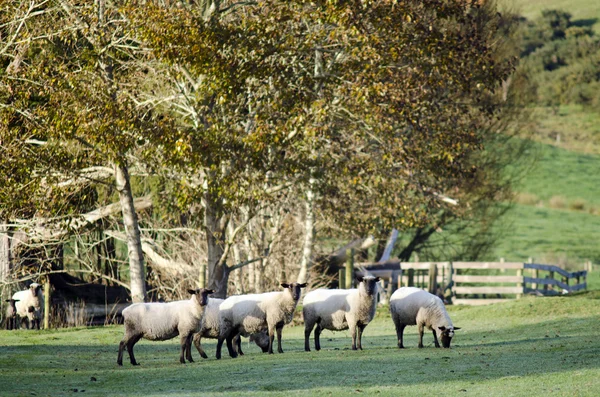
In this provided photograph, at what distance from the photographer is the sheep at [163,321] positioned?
17.3m

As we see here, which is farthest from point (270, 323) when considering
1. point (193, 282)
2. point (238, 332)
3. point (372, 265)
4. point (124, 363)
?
point (372, 265)

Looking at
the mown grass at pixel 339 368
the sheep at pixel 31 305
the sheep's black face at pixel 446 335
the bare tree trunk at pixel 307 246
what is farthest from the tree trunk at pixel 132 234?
the sheep's black face at pixel 446 335

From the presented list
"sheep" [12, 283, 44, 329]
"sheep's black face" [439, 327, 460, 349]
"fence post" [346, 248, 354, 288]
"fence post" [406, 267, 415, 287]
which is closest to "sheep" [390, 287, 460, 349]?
"sheep's black face" [439, 327, 460, 349]

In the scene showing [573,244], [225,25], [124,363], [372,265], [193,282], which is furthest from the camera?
[573,244]

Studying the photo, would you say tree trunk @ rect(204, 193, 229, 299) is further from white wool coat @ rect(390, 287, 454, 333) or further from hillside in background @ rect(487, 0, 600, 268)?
hillside in background @ rect(487, 0, 600, 268)

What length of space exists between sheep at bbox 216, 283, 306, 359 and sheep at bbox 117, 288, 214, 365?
94 centimetres

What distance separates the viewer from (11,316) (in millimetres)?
29547

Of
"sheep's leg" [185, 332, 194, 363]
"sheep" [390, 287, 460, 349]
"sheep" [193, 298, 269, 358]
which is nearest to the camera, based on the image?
"sheep's leg" [185, 332, 194, 363]

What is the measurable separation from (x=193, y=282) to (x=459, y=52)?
38.7ft

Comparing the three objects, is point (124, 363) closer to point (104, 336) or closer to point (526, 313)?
point (104, 336)

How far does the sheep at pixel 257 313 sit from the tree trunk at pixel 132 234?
25.7ft

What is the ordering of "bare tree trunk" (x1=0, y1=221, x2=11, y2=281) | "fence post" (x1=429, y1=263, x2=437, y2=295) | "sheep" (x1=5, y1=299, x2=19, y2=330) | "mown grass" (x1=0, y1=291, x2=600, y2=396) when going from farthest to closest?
"fence post" (x1=429, y1=263, x2=437, y2=295)
"bare tree trunk" (x1=0, y1=221, x2=11, y2=281)
"sheep" (x1=5, y1=299, x2=19, y2=330)
"mown grass" (x1=0, y1=291, x2=600, y2=396)

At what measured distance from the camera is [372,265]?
131 feet

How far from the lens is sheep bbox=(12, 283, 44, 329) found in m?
29.6
